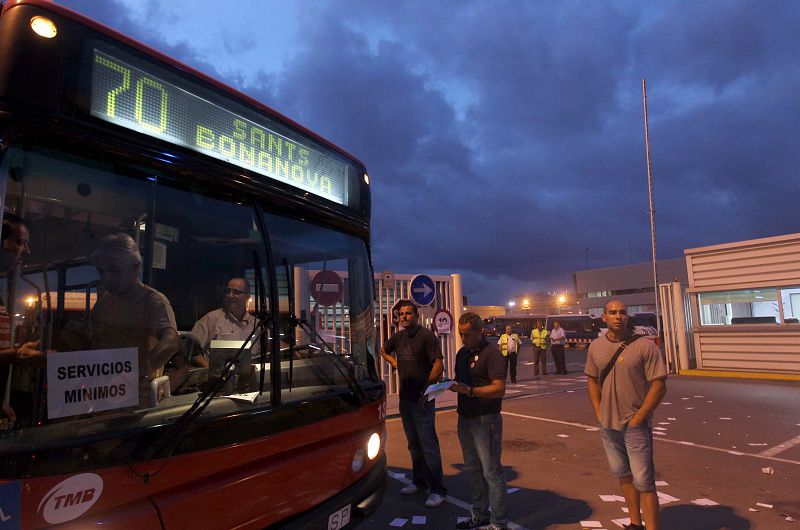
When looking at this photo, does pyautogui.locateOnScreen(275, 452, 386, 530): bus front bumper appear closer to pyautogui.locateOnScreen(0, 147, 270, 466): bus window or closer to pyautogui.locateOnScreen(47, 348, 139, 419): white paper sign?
pyautogui.locateOnScreen(0, 147, 270, 466): bus window

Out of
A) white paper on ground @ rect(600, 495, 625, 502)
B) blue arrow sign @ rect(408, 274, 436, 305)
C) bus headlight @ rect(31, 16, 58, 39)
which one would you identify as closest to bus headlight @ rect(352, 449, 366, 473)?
bus headlight @ rect(31, 16, 58, 39)

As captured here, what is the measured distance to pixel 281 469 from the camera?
2410 millimetres

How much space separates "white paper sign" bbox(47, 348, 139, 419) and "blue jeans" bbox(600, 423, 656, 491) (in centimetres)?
334

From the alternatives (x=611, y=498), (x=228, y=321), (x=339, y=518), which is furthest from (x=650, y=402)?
(x=228, y=321)

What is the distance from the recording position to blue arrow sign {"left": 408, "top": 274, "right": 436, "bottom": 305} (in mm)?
9203

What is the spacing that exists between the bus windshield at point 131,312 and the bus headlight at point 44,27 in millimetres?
450

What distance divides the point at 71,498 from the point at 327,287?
2.11m

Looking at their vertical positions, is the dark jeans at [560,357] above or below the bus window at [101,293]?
Answer: below

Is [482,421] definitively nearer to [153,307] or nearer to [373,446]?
[373,446]

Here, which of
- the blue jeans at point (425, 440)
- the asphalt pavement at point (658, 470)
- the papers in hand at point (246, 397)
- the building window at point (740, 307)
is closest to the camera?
the papers in hand at point (246, 397)

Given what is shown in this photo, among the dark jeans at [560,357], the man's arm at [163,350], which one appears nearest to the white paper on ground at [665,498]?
the man's arm at [163,350]

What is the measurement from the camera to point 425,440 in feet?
15.4

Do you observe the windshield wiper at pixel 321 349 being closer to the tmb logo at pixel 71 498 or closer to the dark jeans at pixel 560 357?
the tmb logo at pixel 71 498

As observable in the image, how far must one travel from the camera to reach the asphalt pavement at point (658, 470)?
4289 millimetres
